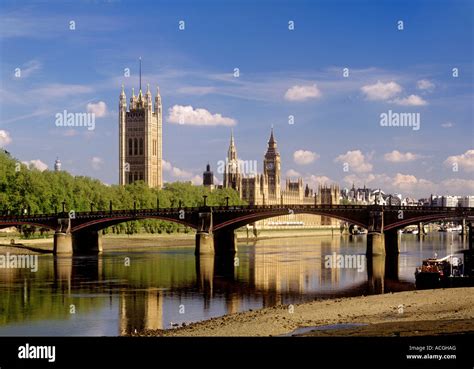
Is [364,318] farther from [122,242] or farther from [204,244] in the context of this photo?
[122,242]

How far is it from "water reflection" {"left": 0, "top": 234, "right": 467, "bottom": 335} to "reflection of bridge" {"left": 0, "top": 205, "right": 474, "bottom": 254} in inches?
240

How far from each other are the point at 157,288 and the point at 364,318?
24.4 metres

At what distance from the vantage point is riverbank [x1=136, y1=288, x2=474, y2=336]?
34156 millimetres

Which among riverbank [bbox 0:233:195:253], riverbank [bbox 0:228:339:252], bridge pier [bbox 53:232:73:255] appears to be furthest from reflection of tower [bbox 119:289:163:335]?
riverbank [bbox 0:228:339:252]

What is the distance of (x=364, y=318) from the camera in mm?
39906

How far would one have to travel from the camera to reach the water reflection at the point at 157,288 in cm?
4453

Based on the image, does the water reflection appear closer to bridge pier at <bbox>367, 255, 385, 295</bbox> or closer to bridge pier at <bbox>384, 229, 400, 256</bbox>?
bridge pier at <bbox>367, 255, 385, 295</bbox>

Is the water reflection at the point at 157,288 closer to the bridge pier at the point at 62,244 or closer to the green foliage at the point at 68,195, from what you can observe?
the bridge pier at the point at 62,244

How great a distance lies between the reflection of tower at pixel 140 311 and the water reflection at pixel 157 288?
0.16ft

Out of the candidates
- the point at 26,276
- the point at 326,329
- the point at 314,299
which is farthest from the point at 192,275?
the point at 326,329

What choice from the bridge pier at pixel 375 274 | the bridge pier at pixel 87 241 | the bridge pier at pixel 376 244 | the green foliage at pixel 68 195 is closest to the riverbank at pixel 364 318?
the bridge pier at pixel 375 274

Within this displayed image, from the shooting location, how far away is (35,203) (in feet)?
376

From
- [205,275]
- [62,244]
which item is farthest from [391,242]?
[62,244]
